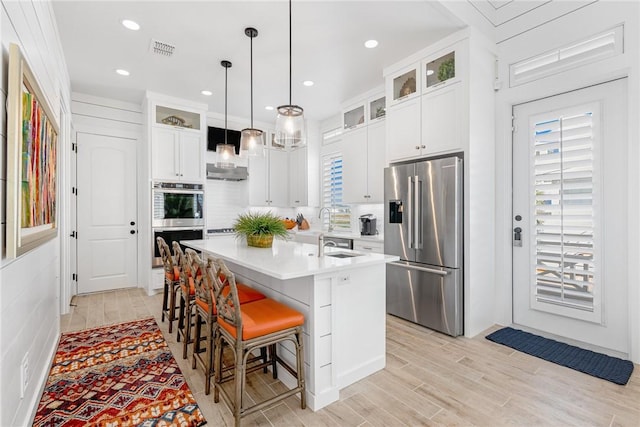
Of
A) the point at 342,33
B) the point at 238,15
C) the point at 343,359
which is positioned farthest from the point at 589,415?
the point at 238,15

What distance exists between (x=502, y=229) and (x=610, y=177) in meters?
0.96

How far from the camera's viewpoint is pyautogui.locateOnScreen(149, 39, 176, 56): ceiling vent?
10.5 feet

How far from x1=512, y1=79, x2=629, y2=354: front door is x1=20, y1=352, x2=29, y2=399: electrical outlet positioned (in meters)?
3.90

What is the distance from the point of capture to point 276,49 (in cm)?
332

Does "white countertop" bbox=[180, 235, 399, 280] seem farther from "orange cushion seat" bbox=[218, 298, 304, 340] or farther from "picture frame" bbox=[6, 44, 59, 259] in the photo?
"picture frame" bbox=[6, 44, 59, 259]

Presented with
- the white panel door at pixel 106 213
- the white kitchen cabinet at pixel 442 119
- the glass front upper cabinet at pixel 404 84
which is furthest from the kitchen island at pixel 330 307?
the white panel door at pixel 106 213

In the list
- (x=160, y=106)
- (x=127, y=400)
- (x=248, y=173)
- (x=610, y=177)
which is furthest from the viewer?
(x=248, y=173)

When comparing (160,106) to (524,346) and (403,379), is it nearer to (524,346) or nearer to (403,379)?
(403,379)

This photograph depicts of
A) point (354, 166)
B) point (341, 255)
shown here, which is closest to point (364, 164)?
point (354, 166)

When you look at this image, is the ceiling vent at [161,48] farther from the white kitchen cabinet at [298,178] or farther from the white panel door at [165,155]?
the white kitchen cabinet at [298,178]

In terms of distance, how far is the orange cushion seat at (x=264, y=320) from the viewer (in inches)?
69.9

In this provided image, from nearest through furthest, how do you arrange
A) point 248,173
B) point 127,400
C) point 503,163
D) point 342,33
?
point 127,400, point 342,33, point 503,163, point 248,173

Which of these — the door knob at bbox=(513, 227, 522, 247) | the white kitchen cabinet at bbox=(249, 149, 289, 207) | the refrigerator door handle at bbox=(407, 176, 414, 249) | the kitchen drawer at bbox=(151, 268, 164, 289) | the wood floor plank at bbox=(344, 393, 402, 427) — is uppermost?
the white kitchen cabinet at bbox=(249, 149, 289, 207)

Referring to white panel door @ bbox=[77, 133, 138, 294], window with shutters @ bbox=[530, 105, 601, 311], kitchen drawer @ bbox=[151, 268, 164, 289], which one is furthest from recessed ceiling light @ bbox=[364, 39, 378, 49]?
kitchen drawer @ bbox=[151, 268, 164, 289]
